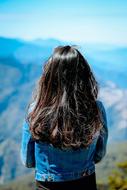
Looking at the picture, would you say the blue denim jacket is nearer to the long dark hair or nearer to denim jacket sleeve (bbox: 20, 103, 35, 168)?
denim jacket sleeve (bbox: 20, 103, 35, 168)

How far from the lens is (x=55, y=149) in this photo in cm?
590

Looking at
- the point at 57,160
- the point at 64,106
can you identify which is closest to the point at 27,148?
the point at 57,160

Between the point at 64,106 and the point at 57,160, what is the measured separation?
687 mm

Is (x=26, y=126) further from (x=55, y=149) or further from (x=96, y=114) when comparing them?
(x=96, y=114)

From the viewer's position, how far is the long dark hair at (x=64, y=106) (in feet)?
18.9

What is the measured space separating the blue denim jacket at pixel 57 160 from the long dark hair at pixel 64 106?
13cm

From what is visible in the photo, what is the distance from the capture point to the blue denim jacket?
19.3 ft

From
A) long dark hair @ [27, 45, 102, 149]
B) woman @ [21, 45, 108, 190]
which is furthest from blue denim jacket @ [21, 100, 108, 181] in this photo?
long dark hair @ [27, 45, 102, 149]

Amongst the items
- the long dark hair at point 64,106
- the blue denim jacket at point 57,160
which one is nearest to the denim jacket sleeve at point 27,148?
the blue denim jacket at point 57,160

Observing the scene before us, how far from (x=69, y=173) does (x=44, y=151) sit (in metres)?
0.41

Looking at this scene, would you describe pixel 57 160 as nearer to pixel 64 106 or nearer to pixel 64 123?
pixel 64 123

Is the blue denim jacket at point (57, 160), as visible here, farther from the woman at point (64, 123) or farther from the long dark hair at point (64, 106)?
the long dark hair at point (64, 106)

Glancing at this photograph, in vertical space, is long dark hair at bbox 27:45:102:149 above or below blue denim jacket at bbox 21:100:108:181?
above

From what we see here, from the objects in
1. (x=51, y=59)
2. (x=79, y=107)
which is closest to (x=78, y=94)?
(x=79, y=107)
